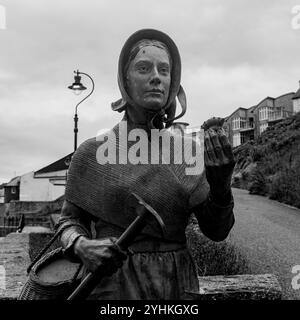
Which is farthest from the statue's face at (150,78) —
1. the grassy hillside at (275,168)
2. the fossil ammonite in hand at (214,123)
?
the grassy hillside at (275,168)

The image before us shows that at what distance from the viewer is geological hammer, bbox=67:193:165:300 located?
1.84 meters

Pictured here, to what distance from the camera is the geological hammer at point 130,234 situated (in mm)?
1840

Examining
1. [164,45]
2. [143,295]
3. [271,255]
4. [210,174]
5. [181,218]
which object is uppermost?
[164,45]

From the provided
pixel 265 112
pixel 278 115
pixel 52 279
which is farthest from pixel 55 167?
pixel 52 279

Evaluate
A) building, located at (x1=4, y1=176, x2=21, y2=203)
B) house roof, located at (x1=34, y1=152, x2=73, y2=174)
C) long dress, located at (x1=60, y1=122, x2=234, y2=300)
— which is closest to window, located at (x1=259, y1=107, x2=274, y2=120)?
house roof, located at (x1=34, y1=152, x2=73, y2=174)

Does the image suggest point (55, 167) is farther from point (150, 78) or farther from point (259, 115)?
point (150, 78)

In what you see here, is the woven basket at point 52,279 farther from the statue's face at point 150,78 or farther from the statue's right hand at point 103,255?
the statue's face at point 150,78

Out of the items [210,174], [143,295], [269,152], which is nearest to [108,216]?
[143,295]

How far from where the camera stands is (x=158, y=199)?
2.19 m

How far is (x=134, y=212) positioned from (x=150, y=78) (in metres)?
0.68

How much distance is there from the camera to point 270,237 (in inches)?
399

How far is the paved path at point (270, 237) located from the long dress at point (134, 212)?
460 cm

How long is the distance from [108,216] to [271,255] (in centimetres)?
688
